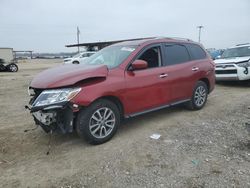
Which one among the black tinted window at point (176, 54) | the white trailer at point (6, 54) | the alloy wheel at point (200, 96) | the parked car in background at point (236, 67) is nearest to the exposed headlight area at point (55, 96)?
the black tinted window at point (176, 54)

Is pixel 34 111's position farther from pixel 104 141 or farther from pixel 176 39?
pixel 176 39

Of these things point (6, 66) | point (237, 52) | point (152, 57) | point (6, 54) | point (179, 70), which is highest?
point (6, 54)

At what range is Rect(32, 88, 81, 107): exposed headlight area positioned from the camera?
3.47 m

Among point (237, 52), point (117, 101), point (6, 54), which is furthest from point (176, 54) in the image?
point (6, 54)

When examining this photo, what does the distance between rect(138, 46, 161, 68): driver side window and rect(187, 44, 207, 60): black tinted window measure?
49.7 inches

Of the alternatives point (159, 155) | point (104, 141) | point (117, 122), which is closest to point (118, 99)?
point (117, 122)

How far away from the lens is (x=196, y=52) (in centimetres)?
591

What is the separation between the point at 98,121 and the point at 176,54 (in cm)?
253

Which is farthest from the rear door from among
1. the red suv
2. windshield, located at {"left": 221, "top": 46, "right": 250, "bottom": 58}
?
windshield, located at {"left": 221, "top": 46, "right": 250, "bottom": 58}

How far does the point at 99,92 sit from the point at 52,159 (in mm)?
1226

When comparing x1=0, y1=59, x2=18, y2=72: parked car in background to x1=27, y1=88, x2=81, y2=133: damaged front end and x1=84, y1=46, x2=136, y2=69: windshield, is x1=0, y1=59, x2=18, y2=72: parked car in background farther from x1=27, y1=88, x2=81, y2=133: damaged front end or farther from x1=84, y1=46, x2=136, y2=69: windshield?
x1=27, y1=88, x2=81, y2=133: damaged front end

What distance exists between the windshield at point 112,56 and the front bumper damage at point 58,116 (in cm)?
116

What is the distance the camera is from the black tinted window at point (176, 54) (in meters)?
5.07

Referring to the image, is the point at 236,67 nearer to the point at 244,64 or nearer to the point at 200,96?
the point at 244,64
